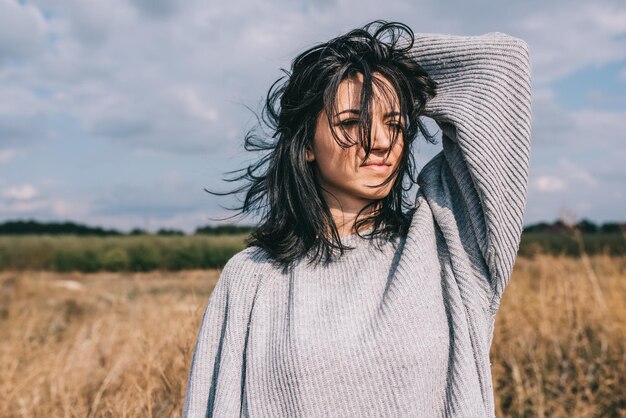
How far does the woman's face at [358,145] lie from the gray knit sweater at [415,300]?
0.14 meters

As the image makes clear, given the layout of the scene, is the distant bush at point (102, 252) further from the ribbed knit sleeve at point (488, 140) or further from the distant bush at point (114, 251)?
the ribbed knit sleeve at point (488, 140)

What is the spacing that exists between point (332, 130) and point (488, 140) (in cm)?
46

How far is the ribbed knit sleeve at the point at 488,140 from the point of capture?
174 cm

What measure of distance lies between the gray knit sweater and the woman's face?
0.14m

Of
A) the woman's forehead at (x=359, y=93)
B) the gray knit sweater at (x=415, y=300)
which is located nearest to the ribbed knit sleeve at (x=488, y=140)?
the gray knit sweater at (x=415, y=300)

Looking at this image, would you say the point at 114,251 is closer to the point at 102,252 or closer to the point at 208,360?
the point at 102,252

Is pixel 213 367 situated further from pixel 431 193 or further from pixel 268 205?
pixel 431 193

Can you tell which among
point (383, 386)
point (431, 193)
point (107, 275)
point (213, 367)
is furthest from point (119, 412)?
point (107, 275)

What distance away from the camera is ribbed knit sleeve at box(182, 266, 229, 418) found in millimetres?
1882

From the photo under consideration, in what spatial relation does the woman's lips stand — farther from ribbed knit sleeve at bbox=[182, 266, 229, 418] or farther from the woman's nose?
ribbed knit sleeve at bbox=[182, 266, 229, 418]

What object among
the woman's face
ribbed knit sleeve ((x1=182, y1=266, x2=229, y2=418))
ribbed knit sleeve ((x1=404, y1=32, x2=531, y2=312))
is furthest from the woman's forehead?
ribbed knit sleeve ((x1=182, y1=266, x2=229, y2=418))

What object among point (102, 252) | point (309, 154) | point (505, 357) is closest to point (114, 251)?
point (102, 252)

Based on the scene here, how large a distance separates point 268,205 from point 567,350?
3812 mm

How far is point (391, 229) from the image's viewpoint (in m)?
1.96
